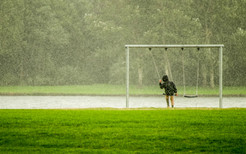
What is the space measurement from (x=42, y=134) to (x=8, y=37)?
4340cm

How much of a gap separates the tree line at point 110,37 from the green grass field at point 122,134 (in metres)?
28.0

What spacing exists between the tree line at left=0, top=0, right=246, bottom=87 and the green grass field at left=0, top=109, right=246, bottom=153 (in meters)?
28.0

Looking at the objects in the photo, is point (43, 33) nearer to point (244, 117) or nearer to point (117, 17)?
point (117, 17)

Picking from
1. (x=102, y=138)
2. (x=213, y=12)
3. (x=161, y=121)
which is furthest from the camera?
(x=213, y=12)

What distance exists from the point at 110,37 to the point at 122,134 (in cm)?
4450

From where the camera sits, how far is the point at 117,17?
172 feet

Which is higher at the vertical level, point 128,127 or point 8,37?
point 8,37

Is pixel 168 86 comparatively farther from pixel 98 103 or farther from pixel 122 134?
pixel 122 134

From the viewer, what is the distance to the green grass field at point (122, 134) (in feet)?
27.9

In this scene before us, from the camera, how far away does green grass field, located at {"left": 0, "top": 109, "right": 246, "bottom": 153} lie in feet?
27.9

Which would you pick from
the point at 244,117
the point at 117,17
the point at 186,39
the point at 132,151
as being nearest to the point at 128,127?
the point at 132,151

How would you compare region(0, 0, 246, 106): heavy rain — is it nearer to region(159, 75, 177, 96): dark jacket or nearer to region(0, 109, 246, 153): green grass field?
region(159, 75, 177, 96): dark jacket

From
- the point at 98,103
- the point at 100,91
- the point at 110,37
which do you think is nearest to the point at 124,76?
the point at 110,37

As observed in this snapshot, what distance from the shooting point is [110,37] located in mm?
54312
